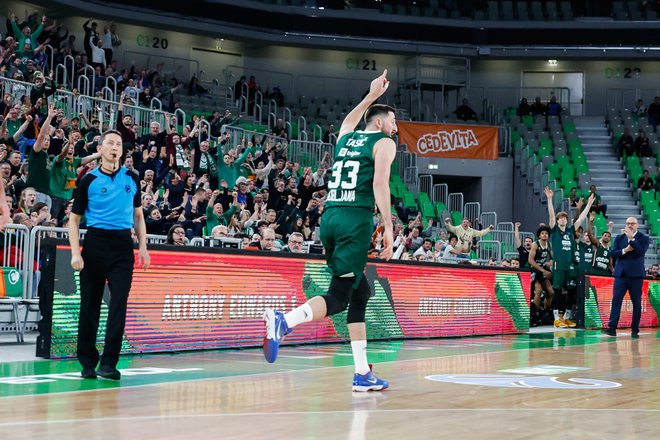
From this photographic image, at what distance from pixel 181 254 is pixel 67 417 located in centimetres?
521

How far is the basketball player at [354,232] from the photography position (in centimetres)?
697

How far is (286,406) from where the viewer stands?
6.11 m

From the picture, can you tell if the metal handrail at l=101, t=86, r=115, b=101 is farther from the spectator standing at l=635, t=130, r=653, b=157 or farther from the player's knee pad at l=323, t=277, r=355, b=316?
the spectator standing at l=635, t=130, r=653, b=157

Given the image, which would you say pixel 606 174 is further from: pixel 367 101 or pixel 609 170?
pixel 367 101

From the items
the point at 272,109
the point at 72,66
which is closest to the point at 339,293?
the point at 72,66

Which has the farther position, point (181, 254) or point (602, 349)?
point (602, 349)

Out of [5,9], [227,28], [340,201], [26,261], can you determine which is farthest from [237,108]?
[340,201]

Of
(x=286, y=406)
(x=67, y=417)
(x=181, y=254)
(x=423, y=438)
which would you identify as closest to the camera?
(x=423, y=438)

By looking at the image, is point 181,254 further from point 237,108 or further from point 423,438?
point 237,108

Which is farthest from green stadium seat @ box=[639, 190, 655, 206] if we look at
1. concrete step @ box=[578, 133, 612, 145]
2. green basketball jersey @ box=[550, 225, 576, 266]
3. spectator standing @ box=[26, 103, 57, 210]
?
spectator standing @ box=[26, 103, 57, 210]

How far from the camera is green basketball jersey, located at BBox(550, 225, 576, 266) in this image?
18.6 metres

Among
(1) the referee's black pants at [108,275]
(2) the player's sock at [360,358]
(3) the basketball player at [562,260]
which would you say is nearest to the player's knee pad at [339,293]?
(2) the player's sock at [360,358]

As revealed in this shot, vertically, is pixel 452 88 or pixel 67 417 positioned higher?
pixel 452 88

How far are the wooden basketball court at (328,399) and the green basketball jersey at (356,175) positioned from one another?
1454 mm
